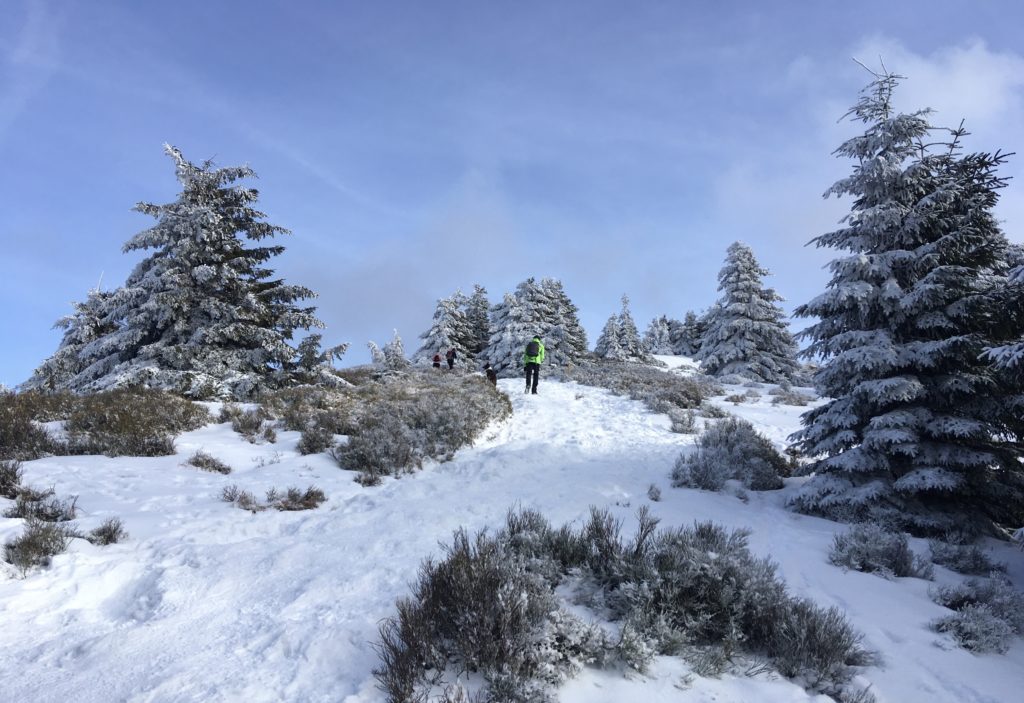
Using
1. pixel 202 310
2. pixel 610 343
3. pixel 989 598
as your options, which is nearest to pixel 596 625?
pixel 989 598

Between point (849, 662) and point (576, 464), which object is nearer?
point (849, 662)

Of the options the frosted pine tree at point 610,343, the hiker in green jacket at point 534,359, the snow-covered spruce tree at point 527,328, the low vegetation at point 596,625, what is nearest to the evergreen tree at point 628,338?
the frosted pine tree at point 610,343

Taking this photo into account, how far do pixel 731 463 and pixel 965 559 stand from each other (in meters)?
3.85

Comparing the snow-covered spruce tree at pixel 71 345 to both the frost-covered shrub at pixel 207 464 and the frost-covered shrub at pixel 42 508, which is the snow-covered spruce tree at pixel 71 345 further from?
the frost-covered shrub at pixel 42 508

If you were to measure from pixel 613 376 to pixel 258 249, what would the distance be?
15.5 meters

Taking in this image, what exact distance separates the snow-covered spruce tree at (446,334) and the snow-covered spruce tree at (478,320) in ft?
4.35

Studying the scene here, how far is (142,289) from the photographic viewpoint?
14.6 meters

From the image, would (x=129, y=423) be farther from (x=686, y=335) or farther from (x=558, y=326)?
(x=686, y=335)

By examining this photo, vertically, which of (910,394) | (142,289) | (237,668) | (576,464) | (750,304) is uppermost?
(750,304)

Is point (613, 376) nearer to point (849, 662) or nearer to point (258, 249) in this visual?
point (258, 249)

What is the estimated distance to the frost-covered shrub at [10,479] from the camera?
20.1 ft

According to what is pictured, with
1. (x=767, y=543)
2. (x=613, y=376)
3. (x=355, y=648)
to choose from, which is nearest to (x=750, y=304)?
(x=613, y=376)

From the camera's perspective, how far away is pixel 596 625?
3668mm

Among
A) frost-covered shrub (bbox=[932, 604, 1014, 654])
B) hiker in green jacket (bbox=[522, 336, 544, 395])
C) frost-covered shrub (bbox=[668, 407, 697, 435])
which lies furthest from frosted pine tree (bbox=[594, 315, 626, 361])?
frost-covered shrub (bbox=[932, 604, 1014, 654])
